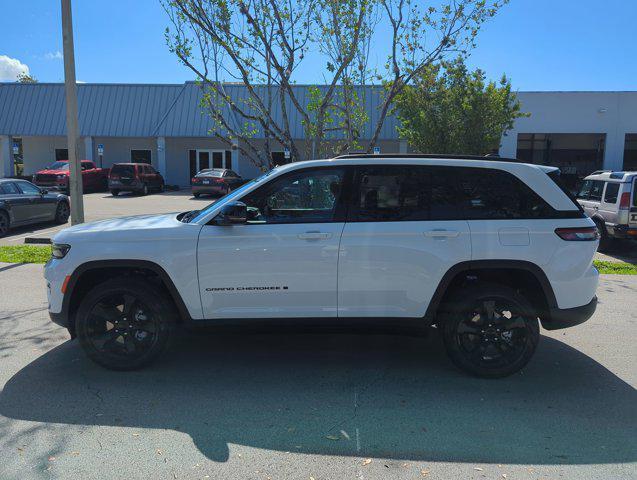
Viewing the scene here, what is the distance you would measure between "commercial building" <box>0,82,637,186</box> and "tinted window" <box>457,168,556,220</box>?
23783mm

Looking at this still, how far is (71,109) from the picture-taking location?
408 inches

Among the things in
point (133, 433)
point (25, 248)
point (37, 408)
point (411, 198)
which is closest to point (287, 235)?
point (411, 198)

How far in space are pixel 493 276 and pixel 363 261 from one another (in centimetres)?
120

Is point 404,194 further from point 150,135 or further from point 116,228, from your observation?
point 150,135

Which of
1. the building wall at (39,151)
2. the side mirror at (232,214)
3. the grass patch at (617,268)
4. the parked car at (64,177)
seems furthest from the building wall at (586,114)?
the building wall at (39,151)

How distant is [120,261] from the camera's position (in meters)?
4.35

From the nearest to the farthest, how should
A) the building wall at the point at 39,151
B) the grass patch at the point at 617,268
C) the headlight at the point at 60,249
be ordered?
1. the headlight at the point at 60,249
2. the grass patch at the point at 617,268
3. the building wall at the point at 39,151

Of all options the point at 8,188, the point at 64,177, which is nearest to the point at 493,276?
the point at 8,188

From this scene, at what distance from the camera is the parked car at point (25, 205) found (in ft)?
43.2

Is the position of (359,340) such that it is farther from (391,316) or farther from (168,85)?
(168,85)

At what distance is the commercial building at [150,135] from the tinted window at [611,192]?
1595 cm

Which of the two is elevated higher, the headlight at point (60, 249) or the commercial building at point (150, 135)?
the commercial building at point (150, 135)

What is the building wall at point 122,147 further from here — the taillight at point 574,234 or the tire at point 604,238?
the taillight at point 574,234

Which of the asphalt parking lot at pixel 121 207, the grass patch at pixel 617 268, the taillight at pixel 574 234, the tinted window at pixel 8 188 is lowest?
the grass patch at pixel 617 268
